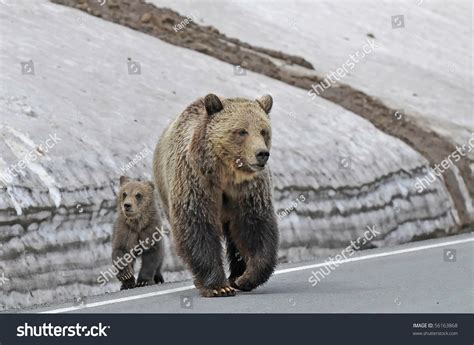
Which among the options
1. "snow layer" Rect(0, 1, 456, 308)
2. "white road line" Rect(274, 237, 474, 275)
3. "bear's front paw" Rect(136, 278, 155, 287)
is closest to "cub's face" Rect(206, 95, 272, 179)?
"bear's front paw" Rect(136, 278, 155, 287)

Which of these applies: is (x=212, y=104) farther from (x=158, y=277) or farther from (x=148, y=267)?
(x=158, y=277)

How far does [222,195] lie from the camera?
39.0ft

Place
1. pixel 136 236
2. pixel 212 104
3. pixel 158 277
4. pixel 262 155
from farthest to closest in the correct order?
pixel 158 277
pixel 136 236
pixel 212 104
pixel 262 155

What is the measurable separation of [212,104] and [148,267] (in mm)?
2260

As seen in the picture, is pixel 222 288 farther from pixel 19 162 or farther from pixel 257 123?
pixel 19 162

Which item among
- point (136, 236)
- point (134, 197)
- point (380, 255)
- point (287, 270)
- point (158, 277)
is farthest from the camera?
point (380, 255)

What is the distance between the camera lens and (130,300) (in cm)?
1162

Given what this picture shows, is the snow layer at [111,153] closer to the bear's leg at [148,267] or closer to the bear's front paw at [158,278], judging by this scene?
the bear's front paw at [158,278]

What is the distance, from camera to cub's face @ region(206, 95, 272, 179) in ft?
37.1

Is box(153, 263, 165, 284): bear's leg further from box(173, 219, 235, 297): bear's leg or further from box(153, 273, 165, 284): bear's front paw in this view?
box(173, 219, 235, 297): bear's leg

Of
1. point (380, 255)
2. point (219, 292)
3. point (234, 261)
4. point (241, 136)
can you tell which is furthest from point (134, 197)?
point (380, 255)

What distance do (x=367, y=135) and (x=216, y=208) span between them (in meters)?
9.11

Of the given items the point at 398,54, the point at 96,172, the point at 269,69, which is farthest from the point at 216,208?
the point at 398,54

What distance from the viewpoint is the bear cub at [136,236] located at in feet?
43.4
